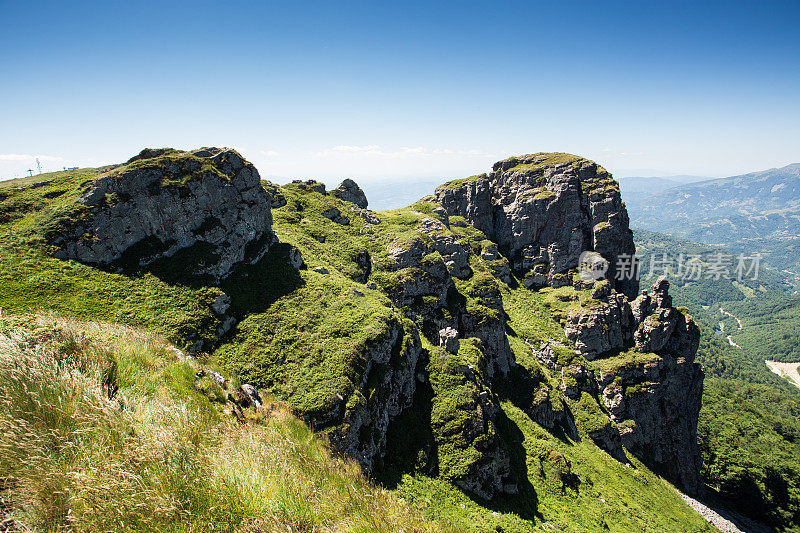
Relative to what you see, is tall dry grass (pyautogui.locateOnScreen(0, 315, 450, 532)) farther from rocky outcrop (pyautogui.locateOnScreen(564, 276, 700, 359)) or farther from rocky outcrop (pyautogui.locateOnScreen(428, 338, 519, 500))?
rocky outcrop (pyautogui.locateOnScreen(564, 276, 700, 359))

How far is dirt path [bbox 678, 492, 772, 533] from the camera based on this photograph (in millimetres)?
46566

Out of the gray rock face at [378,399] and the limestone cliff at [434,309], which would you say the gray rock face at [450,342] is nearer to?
the limestone cliff at [434,309]

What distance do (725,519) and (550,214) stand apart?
58381mm

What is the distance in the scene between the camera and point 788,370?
18100 cm

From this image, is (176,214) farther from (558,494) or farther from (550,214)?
(550,214)

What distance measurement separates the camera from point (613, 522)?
3081 cm

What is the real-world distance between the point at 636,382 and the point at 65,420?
68.8 m

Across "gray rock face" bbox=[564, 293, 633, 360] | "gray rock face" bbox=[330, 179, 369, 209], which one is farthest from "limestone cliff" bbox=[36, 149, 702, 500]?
"gray rock face" bbox=[330, 179, 369, 209]

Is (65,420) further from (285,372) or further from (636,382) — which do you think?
(636,382)

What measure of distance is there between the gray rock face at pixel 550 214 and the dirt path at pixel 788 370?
→ 18651 cm

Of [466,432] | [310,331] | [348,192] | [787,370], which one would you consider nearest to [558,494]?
[466,432]

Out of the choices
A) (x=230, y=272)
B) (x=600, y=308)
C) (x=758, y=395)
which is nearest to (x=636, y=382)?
(x=600, y=308)

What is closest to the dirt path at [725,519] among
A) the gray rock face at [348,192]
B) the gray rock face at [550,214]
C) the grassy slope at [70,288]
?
the gray rock face at [550,214]

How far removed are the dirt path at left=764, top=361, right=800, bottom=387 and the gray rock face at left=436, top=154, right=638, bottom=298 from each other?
186508mm
